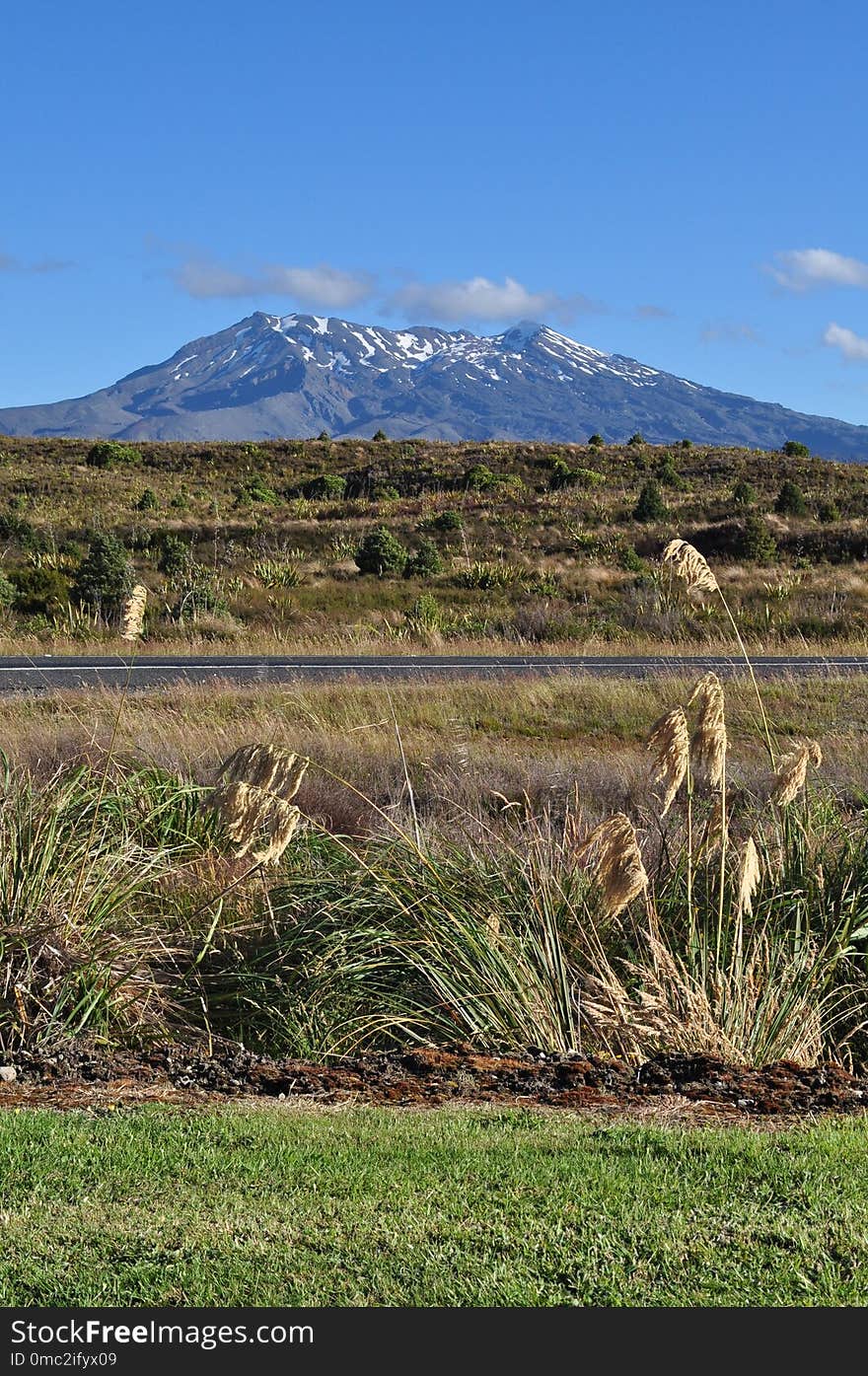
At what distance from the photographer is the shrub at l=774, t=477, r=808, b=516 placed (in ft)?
145

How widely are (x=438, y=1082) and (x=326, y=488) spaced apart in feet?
151

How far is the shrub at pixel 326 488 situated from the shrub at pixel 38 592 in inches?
922

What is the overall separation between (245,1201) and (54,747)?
21.2ft

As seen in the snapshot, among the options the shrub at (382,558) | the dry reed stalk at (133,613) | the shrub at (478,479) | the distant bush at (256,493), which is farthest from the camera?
the shrub at (478,479)

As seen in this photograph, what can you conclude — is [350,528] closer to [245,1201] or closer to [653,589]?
[653,589]

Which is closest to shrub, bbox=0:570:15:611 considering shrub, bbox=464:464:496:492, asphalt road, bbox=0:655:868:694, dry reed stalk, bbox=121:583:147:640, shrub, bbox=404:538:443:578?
asphalt road, bbox=0:655:868:694

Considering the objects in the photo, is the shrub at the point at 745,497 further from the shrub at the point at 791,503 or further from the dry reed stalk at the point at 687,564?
the dry reed stalk at the point at 687,564

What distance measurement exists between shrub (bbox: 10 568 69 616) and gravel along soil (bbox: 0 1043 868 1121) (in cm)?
1952

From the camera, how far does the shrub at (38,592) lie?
82.3ft

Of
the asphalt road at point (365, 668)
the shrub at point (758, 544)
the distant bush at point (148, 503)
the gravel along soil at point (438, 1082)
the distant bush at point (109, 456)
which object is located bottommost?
the gravel along soil at point (438, 1082)

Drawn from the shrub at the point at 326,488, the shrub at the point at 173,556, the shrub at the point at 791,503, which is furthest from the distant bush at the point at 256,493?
the shrub at the point at 791,503

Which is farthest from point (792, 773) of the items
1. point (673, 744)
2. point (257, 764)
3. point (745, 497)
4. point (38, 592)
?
point (745, 497)

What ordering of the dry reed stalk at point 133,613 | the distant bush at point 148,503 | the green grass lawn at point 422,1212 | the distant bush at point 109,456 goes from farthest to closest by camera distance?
the distant bush at point 109,456
the distant bush at point 148,503
the dry reed stalk at point 133,613
the green grass lawn at point 422,1212

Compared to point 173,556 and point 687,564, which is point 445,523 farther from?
point 687,564
